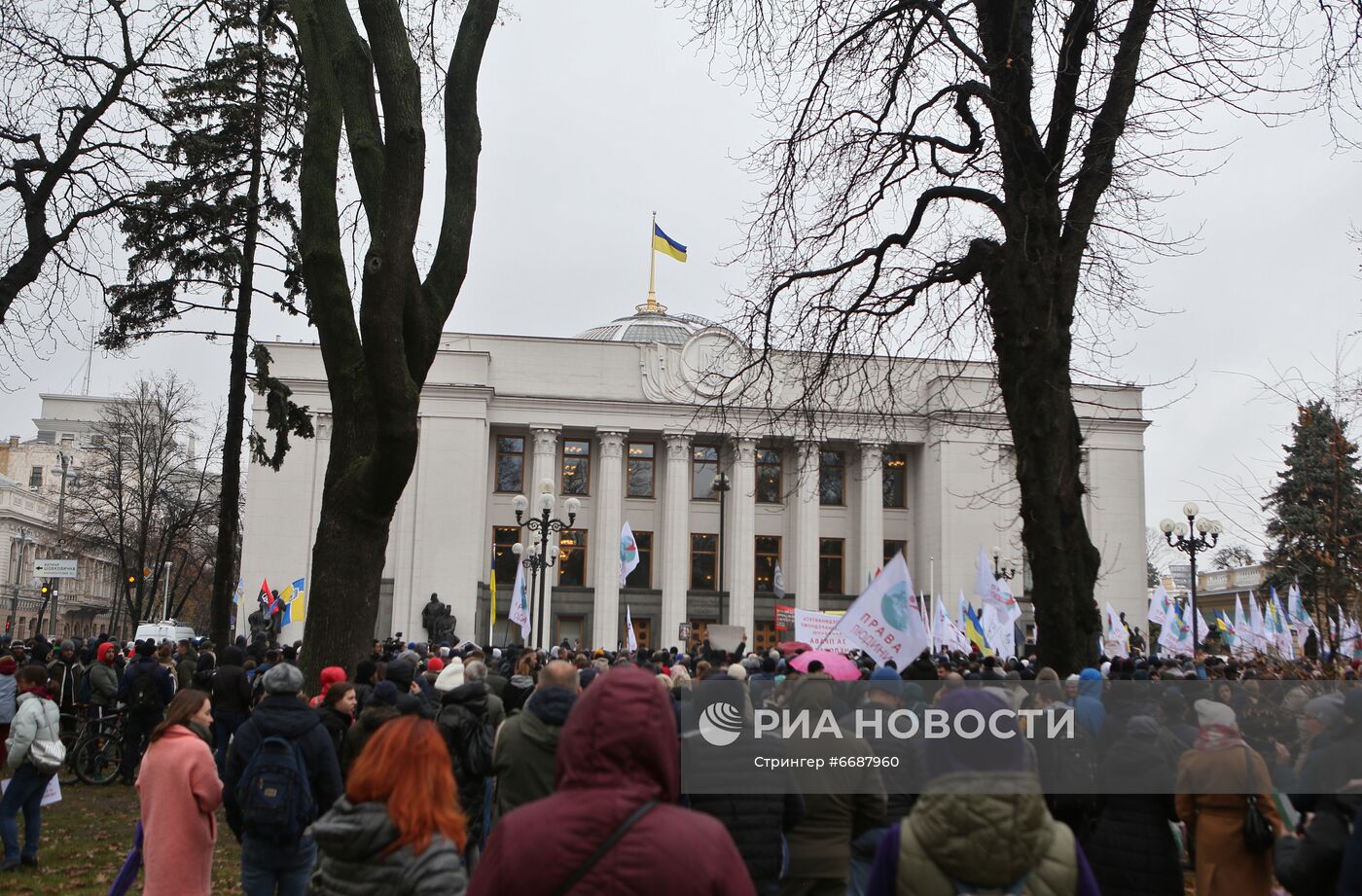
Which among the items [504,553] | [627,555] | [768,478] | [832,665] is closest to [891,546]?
[768,478]

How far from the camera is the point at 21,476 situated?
96938mm

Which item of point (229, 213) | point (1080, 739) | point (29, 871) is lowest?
point (29, 871)

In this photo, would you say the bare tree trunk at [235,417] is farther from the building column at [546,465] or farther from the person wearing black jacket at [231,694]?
the building column at [546,465]

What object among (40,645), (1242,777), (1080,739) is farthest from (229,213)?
(1242,777)

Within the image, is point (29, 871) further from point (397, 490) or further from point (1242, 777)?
point (1242, 777)

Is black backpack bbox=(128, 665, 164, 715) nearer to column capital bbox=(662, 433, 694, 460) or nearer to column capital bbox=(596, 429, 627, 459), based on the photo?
column capital bbox=(596, 429, 627, 459)

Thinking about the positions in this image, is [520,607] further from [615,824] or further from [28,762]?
[615,824]

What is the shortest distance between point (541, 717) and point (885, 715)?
86.4 inches

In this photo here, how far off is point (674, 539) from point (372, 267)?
4025cm

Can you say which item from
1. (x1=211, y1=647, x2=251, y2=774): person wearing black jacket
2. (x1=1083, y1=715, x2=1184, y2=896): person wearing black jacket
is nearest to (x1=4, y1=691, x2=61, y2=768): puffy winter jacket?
(x1=211, y1=647, x2=251, y2=774): person wearing black jacket

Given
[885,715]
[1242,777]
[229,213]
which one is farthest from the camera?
[229,213]

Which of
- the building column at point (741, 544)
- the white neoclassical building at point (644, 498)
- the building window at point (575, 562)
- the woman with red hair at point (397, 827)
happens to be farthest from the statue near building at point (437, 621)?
the woman with red hair at point (397, 827)

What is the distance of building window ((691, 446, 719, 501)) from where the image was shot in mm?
51562

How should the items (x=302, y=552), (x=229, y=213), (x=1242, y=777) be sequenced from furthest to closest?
(x=302, y=552)
(x=229, y=213)
(x=1242, y=777)
